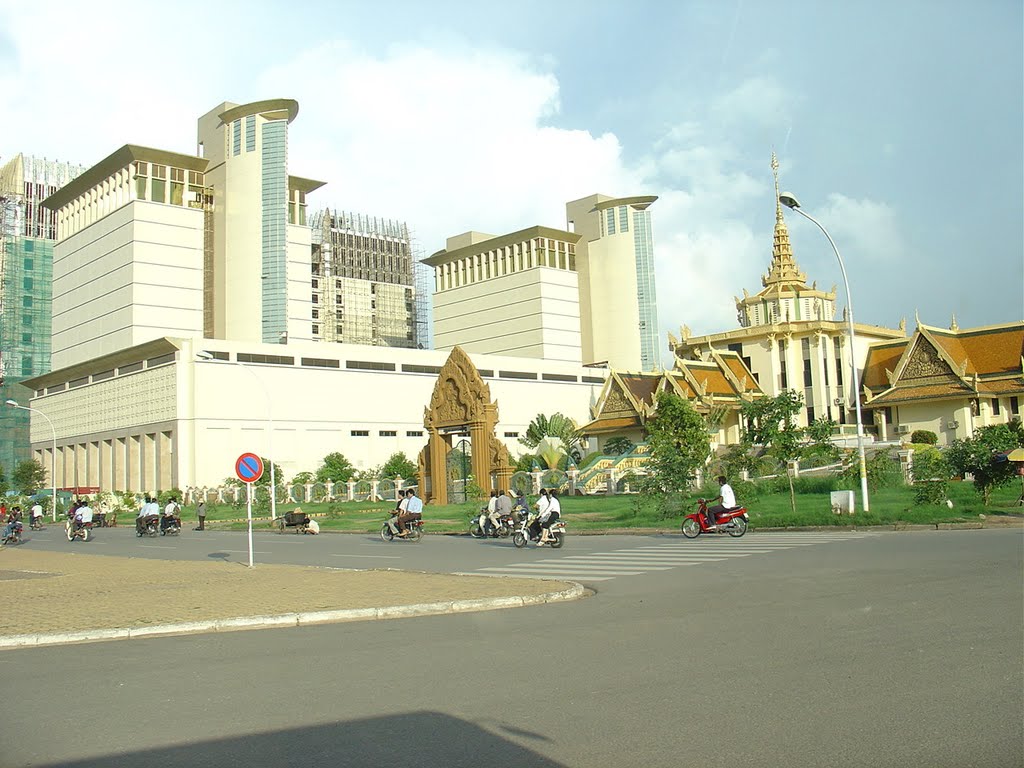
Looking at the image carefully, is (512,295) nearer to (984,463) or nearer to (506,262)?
(506,262)

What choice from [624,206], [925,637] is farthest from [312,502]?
[624,206]

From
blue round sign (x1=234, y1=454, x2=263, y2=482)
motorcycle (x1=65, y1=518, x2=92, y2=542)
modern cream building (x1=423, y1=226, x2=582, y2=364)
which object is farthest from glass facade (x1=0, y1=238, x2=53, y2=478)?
blue round sign (x1=234, y1=454, x2=263, y2=482)

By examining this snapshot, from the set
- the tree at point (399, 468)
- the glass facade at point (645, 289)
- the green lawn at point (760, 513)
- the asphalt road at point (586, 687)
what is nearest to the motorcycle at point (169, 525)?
the green lawn at point (760, 513)

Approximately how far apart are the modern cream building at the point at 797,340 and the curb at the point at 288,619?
165 feet

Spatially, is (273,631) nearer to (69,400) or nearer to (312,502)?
(312,502)

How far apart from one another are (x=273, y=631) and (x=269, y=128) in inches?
3005

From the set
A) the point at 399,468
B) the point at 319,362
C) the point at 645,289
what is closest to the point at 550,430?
the point at 399,468

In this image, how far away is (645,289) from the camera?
10950cm

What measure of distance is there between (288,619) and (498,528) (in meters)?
15.7

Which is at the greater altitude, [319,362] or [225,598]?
[319,362]

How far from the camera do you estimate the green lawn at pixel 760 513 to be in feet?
75.3

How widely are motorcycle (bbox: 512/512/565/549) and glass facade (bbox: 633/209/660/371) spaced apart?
3381 inches

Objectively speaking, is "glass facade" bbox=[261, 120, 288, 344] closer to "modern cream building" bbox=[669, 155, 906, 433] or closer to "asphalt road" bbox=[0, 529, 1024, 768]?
"modern cream building" bbox=[669, 155, 906, 433]

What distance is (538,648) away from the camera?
28.4ft
